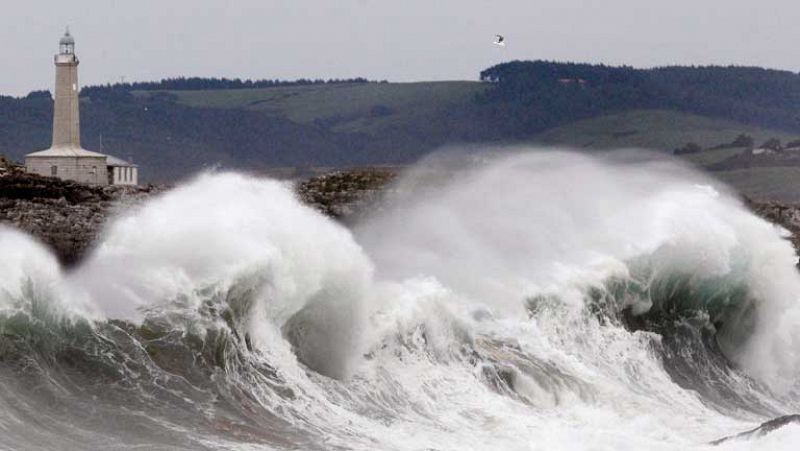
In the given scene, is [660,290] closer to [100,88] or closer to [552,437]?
[552,437]

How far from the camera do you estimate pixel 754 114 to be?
318ft

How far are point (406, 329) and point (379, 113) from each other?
79.3 meters

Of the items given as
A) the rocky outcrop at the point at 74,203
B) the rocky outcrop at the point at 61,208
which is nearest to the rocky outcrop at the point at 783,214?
the rocky outcrop at the point at 74,203

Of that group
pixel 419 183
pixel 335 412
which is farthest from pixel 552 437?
pixel 419 183

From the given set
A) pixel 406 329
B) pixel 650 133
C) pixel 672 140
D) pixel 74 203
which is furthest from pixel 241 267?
pixel 672 140

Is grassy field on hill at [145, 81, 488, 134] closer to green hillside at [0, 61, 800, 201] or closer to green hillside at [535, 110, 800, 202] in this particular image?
green hillside at [0, 61, 800, 201]

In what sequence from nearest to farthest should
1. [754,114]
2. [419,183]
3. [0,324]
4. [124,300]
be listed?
[0,324] < [124,300] < [419,183] < [754,114]

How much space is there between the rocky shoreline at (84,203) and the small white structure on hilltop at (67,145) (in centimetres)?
401

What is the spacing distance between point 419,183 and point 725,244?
21536 millimetres

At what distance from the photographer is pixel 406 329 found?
24.0 m

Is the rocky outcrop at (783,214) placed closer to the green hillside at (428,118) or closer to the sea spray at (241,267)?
the green hillside at (428,118)

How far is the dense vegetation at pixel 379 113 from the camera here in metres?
85.4

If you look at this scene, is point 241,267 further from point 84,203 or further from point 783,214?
point 783,214

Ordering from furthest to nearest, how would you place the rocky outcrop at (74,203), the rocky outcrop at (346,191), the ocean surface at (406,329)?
the rocky outcrop at (346,191)
the rocky outcrop at (74,203)
the ocean surface at (406,329)
